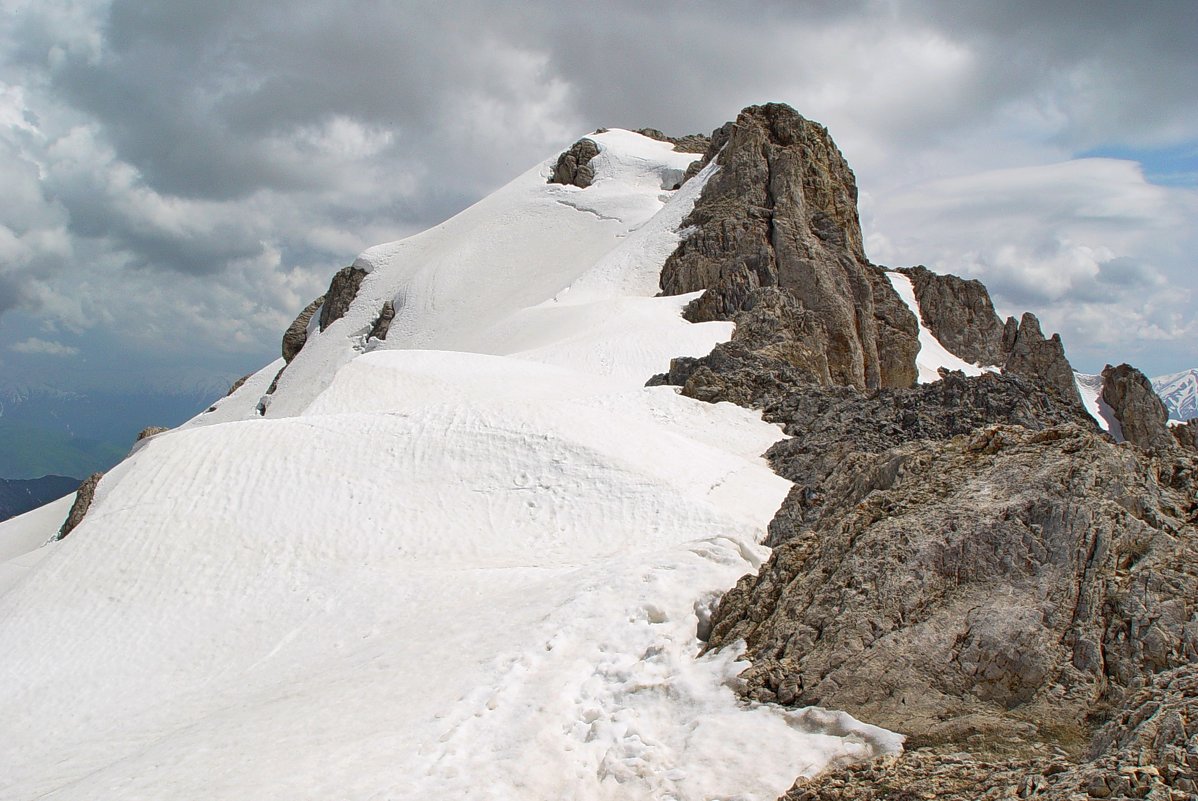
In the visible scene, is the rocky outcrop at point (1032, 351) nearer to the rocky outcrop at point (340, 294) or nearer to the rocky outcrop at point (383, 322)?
the rocky outcrop at point (383, 322)

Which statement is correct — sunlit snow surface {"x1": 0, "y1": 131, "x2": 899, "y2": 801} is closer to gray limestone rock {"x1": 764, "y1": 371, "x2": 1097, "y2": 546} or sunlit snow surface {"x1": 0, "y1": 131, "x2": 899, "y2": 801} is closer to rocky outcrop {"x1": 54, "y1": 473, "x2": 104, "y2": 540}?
gray limestone rock {"x1": 764, "y1": 371, "x2": 1097, "y2": 546}

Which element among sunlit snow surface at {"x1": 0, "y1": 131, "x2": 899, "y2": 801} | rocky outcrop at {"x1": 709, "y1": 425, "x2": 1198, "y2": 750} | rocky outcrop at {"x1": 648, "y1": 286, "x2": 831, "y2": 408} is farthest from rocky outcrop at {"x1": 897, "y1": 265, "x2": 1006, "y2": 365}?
rocky outcrop at {"x1": 709, "y1": 425, "x2": 1198, "y2": 750}

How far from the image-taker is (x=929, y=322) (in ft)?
251

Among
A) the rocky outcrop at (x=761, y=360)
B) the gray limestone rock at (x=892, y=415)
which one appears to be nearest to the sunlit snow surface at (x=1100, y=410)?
the rocky outcrop at (x=761, y=360)

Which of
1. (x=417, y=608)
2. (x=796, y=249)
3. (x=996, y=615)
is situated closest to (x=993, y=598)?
(x=996, y=615)

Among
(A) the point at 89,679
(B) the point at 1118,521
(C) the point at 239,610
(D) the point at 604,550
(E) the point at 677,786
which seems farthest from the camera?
(D) the point at 604,550

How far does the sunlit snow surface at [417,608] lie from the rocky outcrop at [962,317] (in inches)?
2125

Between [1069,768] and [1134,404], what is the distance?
70954 mm

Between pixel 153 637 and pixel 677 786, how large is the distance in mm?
10531

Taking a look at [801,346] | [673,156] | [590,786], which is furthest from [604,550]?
[673,156]

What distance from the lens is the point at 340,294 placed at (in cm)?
6744

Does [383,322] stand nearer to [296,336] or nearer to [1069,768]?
[296,336]

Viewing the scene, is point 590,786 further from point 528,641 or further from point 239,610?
point 239,610

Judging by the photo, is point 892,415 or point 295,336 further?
point 295,336
